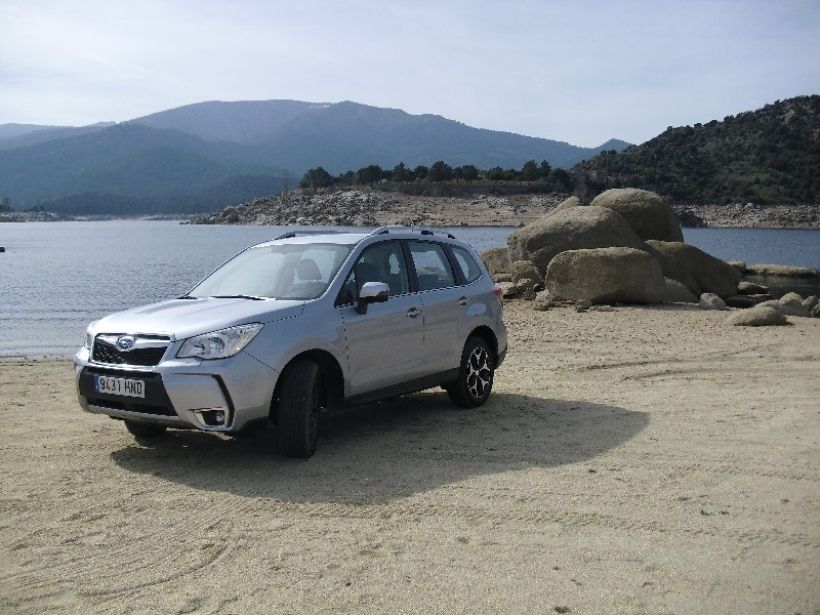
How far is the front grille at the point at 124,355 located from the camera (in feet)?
21.8

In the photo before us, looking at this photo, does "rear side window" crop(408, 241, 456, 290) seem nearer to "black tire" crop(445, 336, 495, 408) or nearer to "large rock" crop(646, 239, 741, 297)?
"black tire" crop(445, 336, 495, 408)

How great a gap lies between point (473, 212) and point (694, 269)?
284 feet

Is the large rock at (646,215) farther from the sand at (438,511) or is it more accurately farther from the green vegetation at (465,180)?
the green vegetation at (465,180)

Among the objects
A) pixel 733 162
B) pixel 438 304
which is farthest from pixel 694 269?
pixel 733 162

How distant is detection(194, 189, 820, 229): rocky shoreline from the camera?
10431 centimetres

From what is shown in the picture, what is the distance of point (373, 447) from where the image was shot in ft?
24.9

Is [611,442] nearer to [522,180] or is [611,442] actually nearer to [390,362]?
[390,362]

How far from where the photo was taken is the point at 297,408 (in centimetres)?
681

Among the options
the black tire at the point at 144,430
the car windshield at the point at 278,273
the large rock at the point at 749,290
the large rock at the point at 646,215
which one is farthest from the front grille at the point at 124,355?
the large rock at the point at 749,290

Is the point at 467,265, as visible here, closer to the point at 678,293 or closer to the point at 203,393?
the point at 203,393

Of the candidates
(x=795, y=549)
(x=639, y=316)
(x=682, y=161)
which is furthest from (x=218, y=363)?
(x=682, y=161)

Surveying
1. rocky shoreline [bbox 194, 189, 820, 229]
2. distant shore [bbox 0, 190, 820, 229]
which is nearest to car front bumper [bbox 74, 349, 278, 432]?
rocky shoreline [bbox 194, 189, 820, 229]

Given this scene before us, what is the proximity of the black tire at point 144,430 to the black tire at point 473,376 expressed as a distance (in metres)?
2.93

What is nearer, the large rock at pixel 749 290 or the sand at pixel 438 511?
the sand at pixel 438 511
